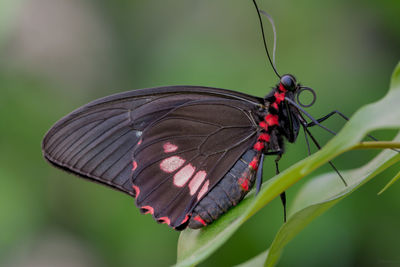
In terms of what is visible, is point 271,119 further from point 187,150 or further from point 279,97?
point 187,150

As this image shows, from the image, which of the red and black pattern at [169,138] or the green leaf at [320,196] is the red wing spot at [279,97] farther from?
the green leaf at [320,196]

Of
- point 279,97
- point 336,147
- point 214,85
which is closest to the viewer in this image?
point 336,147

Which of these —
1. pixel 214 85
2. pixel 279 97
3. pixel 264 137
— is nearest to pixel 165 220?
pixel 264 137

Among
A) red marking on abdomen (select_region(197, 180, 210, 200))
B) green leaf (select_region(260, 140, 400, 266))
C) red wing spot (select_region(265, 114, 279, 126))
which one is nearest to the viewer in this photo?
green leaf (select_region(260, 140, 400, 266))

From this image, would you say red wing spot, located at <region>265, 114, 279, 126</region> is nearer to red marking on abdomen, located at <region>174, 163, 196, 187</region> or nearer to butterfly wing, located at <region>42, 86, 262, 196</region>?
butterfly wing, located at <region>42, 86, 262, 196</region>

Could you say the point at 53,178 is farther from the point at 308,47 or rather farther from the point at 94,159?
the point at 308,47

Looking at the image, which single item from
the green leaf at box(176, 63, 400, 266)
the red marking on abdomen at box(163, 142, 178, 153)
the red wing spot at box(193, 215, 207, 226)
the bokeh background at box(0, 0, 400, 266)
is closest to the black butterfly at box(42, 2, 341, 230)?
the red marking on abdomen at box(163, 142, 178, 153)

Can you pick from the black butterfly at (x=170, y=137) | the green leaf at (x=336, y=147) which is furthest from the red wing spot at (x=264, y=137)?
the green leaf at (x=336, y=147)
